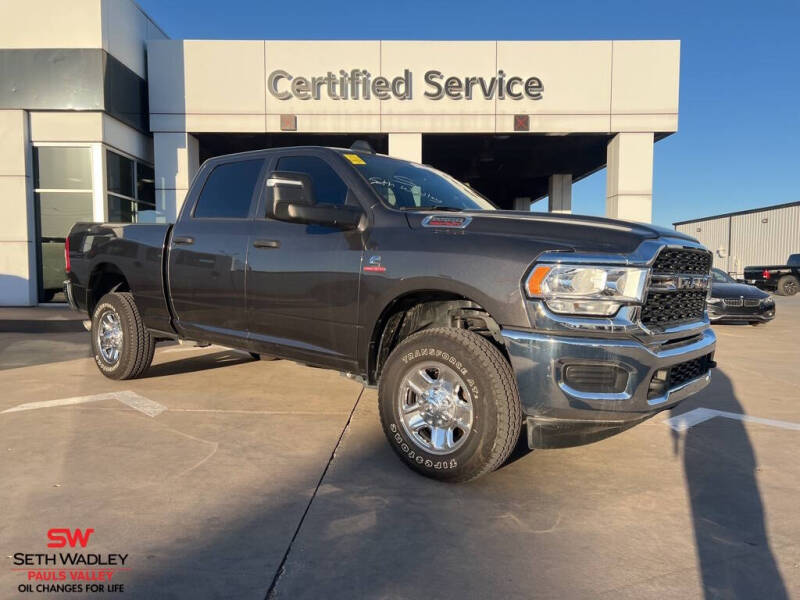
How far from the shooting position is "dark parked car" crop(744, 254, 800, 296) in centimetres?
2358

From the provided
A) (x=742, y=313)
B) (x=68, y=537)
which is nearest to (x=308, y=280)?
(x=68, y=537)

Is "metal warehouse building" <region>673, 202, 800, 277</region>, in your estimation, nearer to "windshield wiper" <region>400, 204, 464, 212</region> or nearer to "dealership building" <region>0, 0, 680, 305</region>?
"dealership building" <region>0, 0, 680, 305</region>

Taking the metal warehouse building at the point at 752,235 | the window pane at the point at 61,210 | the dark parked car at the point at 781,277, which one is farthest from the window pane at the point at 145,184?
the metal warehouse building at the point at 752,235

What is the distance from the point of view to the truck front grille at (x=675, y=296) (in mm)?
3090

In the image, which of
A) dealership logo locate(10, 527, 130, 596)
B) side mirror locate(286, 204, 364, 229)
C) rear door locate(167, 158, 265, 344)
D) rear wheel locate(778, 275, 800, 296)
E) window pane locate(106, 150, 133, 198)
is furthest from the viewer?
rear wheel locate(778, 275, 800, 296)

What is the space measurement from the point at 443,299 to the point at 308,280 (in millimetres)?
983

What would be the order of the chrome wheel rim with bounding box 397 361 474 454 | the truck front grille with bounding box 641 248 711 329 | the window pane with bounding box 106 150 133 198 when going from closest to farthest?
the truck front grille with bounding box 641 248 711 329, the chrome wheel rim with bounding box 397 361 474 454, the window pane with bounding box 106 150 133 198

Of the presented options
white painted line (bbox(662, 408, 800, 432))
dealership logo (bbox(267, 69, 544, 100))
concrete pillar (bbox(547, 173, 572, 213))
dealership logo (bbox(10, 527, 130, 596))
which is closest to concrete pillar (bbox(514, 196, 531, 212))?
concrete pillar (bbox(547, 173, 572, 213))

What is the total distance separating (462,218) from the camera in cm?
339

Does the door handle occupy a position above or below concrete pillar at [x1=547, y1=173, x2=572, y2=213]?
below

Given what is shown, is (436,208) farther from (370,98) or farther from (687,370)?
(370,98)

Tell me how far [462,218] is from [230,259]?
1.98m

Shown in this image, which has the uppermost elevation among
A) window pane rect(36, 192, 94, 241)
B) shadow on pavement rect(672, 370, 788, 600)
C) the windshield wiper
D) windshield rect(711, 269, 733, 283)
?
window pane rect(36, 192, 94, 241)

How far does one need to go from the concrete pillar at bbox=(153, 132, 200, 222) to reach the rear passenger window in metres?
9.77
